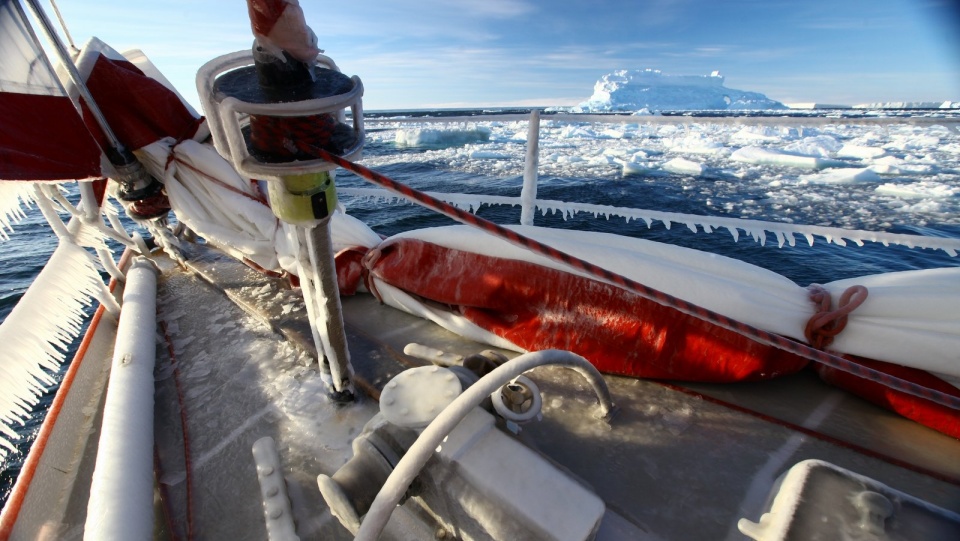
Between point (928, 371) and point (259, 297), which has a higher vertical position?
point (928, 371)

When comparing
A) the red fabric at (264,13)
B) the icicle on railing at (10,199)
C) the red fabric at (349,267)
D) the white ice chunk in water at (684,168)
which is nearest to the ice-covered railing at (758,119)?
the red fabric at (349,267)

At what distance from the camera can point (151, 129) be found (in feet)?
8.43

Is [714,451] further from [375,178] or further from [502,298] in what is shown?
[375,178]

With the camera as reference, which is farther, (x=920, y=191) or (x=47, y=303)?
(x=920, y=191)

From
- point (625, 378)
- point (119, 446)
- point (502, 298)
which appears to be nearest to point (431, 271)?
point (502, 298)

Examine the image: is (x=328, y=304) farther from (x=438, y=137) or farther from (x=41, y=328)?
(x=438, y=137)

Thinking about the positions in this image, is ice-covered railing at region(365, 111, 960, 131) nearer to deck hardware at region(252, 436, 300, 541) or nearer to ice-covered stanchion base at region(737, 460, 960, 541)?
ice-covered stanchion base at region(737, 460, 960, 541)

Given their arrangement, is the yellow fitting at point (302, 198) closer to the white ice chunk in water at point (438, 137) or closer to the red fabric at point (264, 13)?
the red fabric at point (264, 13)

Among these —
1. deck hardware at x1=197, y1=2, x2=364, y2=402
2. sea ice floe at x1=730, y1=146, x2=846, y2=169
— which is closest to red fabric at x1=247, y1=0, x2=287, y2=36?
deck hardware at x1=197, y1=2, x2=364, y2=402

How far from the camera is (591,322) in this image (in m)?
1.78

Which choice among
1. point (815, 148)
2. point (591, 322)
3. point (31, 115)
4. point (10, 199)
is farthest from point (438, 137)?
point (591, 322)

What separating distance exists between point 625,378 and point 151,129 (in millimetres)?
3099

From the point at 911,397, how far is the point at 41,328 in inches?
144

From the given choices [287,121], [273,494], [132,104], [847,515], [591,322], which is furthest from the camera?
[132,104]
